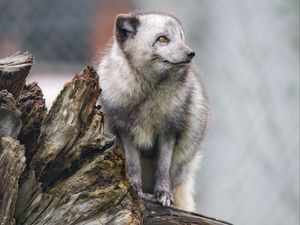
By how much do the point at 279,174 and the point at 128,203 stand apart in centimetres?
524

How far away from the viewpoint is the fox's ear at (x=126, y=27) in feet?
25.3

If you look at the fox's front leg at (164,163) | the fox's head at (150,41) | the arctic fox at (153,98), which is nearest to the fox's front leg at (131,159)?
the arctic fox at (153,98)

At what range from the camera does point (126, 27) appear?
7.76 meters

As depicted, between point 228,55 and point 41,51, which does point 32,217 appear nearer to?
point 228,55

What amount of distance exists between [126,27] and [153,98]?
496mm

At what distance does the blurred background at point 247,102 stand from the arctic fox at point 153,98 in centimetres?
289

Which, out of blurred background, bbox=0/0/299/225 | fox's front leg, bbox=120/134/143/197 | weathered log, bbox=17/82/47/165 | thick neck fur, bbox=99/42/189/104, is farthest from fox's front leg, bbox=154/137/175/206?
blurred background, bbox=0/0/299/225

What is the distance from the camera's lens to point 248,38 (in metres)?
11.2

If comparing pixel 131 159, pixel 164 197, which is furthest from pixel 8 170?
pixel 131 159

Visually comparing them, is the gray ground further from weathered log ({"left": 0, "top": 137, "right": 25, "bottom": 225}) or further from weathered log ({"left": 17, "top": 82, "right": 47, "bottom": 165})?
weathered log ({"left": 0, "top": 137, "right": 25, "bottom": 225})

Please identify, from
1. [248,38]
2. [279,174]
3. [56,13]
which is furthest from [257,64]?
[56,13]

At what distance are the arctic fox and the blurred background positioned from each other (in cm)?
289

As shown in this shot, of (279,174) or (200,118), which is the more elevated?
(200,118)

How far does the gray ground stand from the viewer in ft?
35.9
